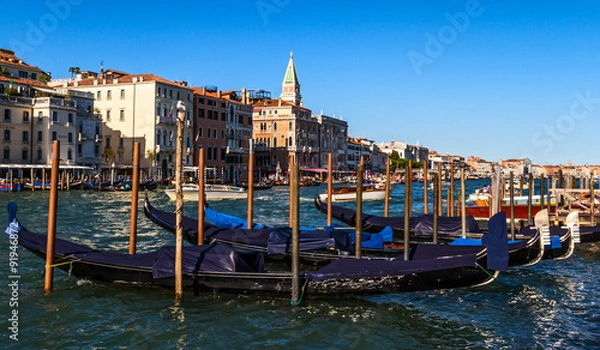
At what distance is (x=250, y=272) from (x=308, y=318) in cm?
92

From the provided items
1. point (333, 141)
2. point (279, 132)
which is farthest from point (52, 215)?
point (333, 141)

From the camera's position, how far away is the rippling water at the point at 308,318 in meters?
5.79

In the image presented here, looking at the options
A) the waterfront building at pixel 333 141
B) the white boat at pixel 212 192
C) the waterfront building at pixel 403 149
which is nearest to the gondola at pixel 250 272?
the white boat at pixel 212 192

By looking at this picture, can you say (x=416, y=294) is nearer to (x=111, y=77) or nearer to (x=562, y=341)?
(x=562, y=341)

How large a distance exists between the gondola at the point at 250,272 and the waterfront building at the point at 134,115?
29031 mm

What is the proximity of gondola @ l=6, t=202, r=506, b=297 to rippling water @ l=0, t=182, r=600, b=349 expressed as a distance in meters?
0.16

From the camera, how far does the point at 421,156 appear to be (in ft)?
340

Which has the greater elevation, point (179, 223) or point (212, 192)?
point (179, 223)

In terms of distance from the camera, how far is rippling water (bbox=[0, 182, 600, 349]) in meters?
5.79

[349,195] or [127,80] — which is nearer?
[349,195]

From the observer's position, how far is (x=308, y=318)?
6.41m

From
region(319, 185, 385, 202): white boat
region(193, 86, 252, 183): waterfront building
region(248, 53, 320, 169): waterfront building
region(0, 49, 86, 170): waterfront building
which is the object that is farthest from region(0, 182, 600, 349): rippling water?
region(248, 53, 320, 169): waterfront building

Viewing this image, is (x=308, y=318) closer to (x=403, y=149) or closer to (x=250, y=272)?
(x=250, y=272)

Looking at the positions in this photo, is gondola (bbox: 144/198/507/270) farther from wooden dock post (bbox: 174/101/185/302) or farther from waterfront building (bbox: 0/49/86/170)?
waterfront building (bbox: 0/49/86/170)
